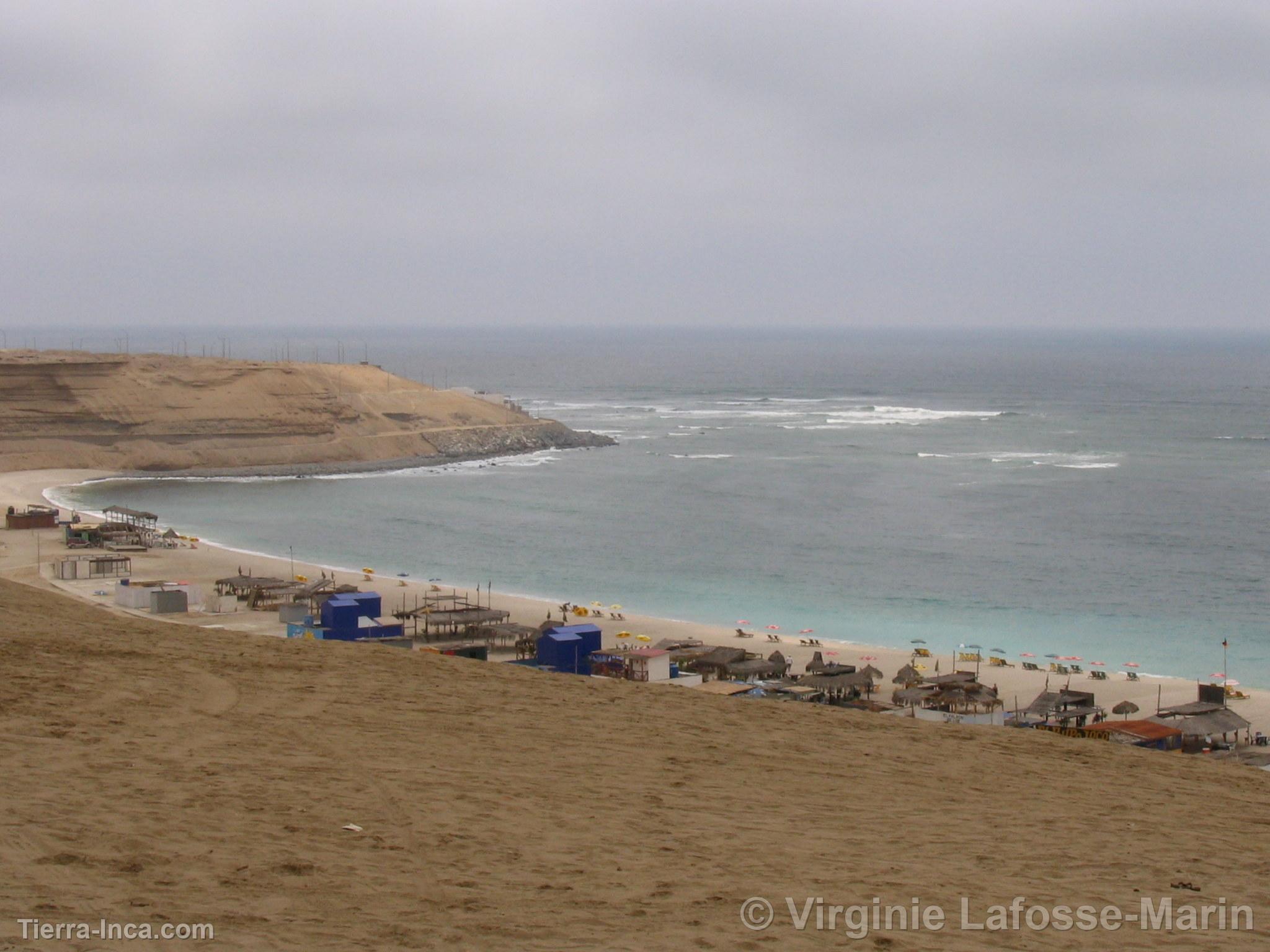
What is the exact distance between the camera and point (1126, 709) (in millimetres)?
24625

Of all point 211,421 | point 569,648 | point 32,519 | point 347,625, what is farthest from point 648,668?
point 211,421

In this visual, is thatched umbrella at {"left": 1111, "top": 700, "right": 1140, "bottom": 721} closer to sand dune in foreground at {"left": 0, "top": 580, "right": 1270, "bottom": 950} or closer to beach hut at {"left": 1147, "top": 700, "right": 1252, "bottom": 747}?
beach hut at {"left": 1147, "top": 700, "right": 1252, "bottom": 747}

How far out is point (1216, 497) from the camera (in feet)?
192

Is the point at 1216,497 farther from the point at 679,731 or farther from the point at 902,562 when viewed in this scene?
the point at 679,731

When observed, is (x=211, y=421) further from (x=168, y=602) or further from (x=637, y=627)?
(x=637, y=627)

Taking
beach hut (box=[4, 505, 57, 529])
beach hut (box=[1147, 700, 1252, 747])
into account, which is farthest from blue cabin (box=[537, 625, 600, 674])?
beach hut (box=[4, 505, 57, 529])

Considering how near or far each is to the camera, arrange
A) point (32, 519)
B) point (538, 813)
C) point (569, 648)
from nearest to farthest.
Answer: point (538, 813) → point (569, 648) → point (32, 519)

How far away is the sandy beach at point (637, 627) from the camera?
2714 centimetres

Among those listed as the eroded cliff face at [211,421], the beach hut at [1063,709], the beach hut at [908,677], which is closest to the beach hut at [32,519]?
the eroded cliff face at [211,421]
